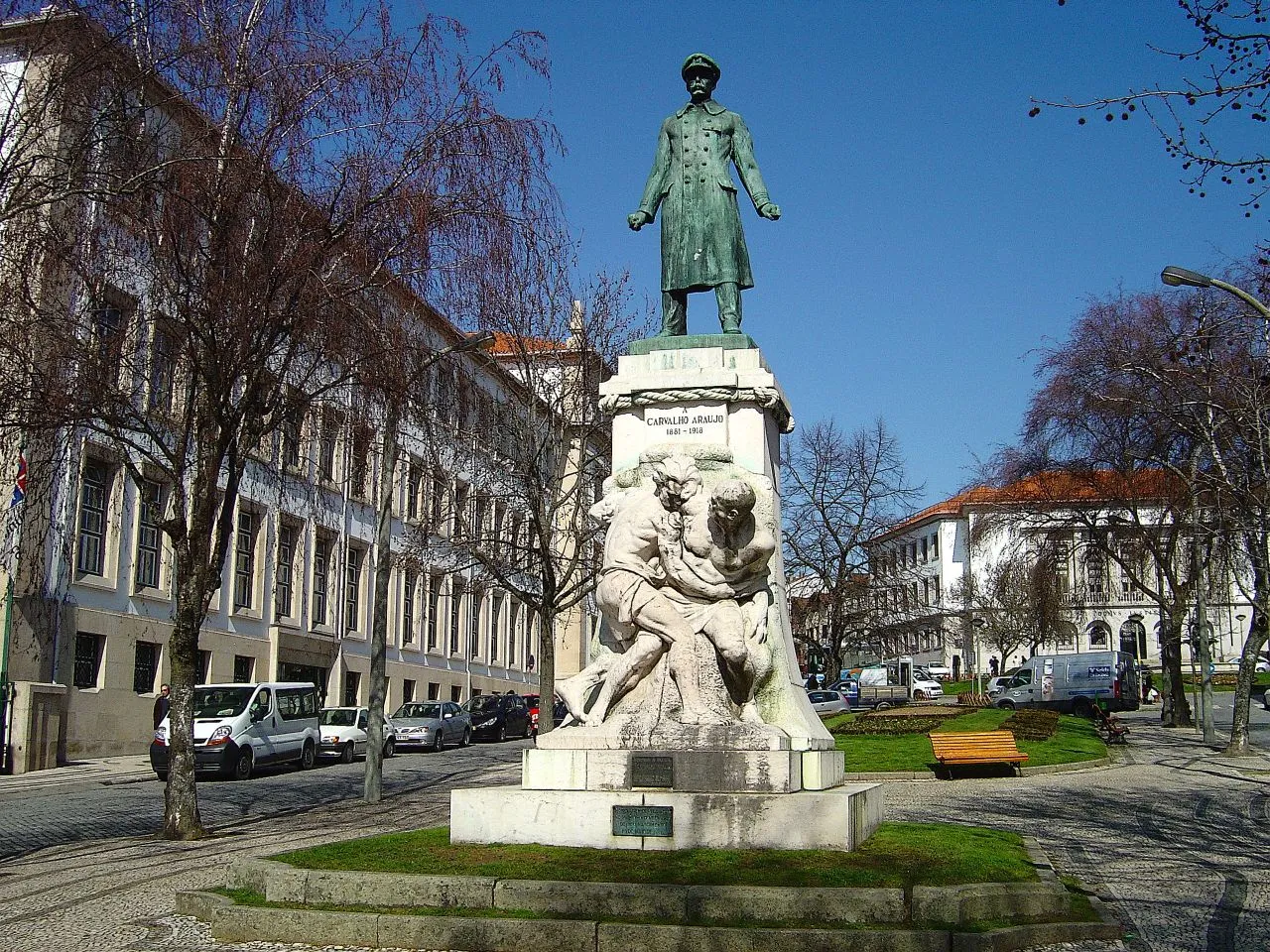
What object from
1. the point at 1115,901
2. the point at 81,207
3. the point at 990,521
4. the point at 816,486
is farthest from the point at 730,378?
the point at 816,486

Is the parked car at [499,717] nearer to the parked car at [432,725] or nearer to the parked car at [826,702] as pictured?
the parked car at [432,725]

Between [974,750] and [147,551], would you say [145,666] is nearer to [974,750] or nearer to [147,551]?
[147,551]

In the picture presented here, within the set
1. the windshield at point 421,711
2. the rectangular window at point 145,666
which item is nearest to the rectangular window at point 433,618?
the windshield at point 421,711

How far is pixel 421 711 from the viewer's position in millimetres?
34812

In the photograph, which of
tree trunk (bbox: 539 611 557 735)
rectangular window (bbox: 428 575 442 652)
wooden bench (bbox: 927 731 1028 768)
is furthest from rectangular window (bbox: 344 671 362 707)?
wooden bench (bbox: 927 731 1028 768)

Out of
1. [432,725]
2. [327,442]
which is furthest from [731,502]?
[432,725]

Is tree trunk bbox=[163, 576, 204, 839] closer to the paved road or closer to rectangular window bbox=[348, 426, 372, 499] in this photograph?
the paved road

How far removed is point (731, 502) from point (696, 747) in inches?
70.7

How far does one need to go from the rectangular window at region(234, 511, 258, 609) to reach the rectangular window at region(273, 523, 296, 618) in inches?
34.8

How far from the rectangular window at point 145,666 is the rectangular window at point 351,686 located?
1105cm

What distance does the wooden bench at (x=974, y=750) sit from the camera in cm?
2203

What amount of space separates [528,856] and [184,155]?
691 centimetres

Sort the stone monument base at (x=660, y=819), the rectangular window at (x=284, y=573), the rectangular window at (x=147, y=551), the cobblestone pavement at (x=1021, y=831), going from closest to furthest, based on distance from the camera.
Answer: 1. the cobblestone pavement at (x=1021, y=831)
2. the stone monument base at (x=660, y=819)
3. the rectangular window at (x=147, y=551)
4. the rectangular window at (x=284, y=573)

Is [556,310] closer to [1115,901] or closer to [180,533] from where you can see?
[180,533]
